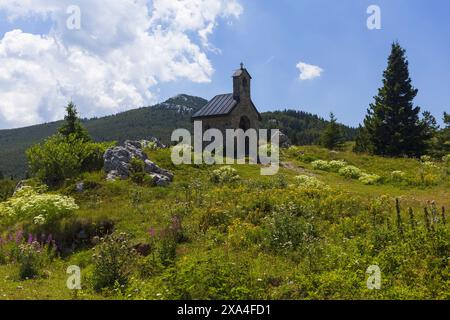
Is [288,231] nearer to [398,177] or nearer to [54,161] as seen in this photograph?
[54,161]

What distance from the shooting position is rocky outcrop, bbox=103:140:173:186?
21.2 meters

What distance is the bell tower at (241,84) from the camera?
122 ft

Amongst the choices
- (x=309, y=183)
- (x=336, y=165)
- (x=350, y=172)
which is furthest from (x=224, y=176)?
(x=336, y=165)

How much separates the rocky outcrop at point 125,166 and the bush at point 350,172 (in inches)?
454

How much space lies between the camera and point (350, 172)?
27.0 metres

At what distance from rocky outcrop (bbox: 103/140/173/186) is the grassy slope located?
71 centimetres

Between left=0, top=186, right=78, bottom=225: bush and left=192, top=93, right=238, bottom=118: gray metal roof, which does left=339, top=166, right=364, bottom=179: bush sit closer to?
left=192, top=93, right=238, bottom=118: gray metal roof

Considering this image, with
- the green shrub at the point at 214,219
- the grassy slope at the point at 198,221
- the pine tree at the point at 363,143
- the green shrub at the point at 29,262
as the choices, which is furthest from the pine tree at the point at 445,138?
the green shrub at the point at 29,262

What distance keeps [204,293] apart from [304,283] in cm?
217

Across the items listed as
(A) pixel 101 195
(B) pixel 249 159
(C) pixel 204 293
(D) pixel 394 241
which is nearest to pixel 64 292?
(C) pixel 204 293

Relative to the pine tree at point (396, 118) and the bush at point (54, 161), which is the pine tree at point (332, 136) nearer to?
the pine tree at point (396, 118)

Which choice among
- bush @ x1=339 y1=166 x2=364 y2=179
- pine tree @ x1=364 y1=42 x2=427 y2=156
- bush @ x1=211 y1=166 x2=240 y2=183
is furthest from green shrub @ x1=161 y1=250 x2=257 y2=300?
pine tree @ x1=364 y1=42 x2=427 y2=156

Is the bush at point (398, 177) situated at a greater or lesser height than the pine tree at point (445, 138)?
lesser

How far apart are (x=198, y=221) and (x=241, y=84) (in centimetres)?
2488
